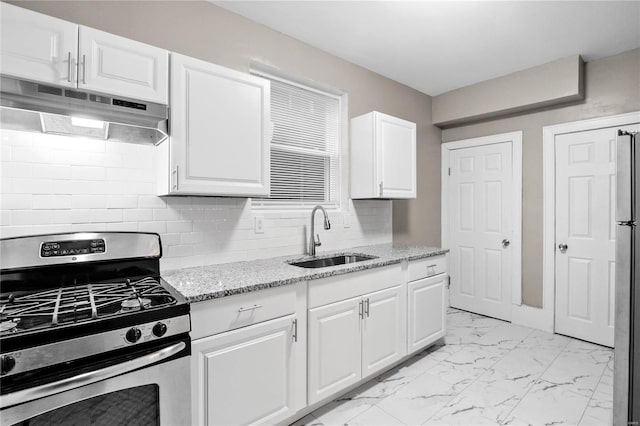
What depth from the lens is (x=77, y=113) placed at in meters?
1.54

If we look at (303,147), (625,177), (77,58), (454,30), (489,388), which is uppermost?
(454,30)

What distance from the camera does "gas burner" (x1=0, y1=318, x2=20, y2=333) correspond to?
1.08 m

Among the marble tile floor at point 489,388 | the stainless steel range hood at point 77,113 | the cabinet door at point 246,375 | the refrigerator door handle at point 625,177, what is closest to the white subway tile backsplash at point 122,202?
the stainless steel range hood at point 77,113

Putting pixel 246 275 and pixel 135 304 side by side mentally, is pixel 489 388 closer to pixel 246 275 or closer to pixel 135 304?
pixel 246 275

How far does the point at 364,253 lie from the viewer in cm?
277

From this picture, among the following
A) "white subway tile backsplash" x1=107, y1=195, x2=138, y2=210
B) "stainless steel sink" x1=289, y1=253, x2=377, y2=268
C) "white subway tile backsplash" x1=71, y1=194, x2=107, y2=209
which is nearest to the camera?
"white subway tile backsplash" x1=71, y1=194, x2=107, y2=209

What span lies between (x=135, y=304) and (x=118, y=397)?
0.34 m

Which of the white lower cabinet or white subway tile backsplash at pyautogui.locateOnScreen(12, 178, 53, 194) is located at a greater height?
white subway tile backsplash at pyautogui.locateOnScreen(12, 178, 53, 194)

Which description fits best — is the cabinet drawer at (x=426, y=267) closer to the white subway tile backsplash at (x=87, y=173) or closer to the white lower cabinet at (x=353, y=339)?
the white lower cabinet at (x=353, y=339)

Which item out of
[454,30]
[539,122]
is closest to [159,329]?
[454,30]

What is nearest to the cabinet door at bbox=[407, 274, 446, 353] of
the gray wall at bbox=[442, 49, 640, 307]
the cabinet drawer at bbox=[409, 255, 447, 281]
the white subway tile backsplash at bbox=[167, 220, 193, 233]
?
the cabinet drawer at bbox=[409, 255, 447, 281]

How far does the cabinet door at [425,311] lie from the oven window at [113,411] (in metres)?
1.88

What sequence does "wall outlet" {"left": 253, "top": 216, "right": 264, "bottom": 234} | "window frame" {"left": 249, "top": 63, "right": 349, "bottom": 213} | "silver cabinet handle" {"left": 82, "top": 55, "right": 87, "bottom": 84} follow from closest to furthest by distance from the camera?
"silver cabinet handle" {"left": 82, "top": 55, "right": 87, "bottom": 84}, "wall outlet" {"left": 253, "top": 216, "right": 264, "bottom": 234}, "window frame" {"left": 249, "top": 63, "right": 349, "bottom": 213}

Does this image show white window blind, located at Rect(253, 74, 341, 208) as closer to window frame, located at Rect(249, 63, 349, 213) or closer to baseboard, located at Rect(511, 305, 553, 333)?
window frame, located at Rect(249, 63, 349, 213)
